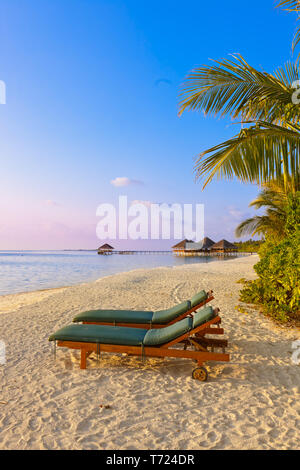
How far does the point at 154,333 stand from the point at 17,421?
1.83 metres

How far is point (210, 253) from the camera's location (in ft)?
202

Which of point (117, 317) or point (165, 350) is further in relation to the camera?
point (117, 317)

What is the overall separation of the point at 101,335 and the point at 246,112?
14.6 feet

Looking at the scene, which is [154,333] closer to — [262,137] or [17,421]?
[17,421]

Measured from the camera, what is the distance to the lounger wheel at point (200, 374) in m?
3.45

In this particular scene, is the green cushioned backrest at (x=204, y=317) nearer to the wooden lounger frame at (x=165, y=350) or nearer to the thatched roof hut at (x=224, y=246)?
the wooden lounger frame at (x=165, y=350)

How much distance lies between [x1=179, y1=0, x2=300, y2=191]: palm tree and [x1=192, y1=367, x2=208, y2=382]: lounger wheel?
2827mm

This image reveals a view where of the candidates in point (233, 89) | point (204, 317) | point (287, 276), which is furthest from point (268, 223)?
point (204, 317)

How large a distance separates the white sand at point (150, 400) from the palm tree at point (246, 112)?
2.89m

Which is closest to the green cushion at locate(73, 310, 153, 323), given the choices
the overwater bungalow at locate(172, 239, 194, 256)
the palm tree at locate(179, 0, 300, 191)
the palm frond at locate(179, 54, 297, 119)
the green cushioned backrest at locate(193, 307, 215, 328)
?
the green cushioned backrest at locate(193, 307, 215, 328)

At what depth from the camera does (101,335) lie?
3.73m

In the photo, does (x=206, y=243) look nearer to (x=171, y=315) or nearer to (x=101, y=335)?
(x=171, y=315)

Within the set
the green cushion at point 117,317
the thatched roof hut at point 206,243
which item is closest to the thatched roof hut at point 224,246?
the thatched roof hut at point 206,243
